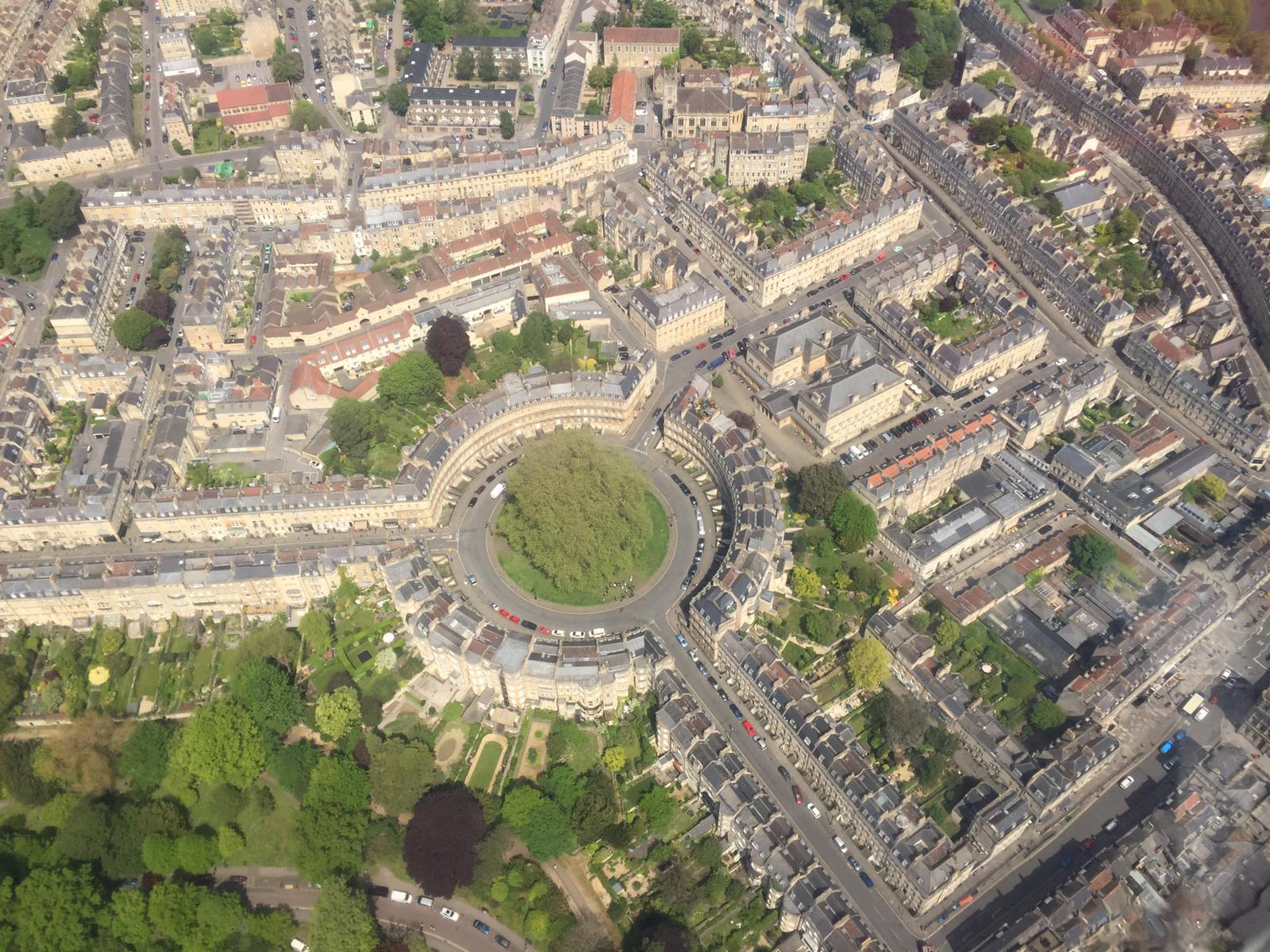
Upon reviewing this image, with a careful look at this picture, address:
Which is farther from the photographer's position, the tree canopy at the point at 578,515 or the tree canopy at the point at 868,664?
the tree canopy at the point at 578,515

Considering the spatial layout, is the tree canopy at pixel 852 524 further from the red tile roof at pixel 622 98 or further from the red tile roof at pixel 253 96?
the red tile roof at pixel 253 96

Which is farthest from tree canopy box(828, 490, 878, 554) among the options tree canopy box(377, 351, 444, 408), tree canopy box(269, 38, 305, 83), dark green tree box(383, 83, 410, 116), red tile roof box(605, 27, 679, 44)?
tree canopy box(269, 38, 305, 83)

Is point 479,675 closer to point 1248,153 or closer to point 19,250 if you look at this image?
point 19,250

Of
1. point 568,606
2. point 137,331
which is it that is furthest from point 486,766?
point 137,331

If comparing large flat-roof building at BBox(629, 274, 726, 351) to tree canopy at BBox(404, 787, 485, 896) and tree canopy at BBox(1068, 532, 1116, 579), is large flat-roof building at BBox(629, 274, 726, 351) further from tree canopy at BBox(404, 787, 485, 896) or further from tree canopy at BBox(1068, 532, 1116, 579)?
tree canopy at BBox(404, 787, 485, 896)

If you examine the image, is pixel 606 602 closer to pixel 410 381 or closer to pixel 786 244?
pixel 410 381

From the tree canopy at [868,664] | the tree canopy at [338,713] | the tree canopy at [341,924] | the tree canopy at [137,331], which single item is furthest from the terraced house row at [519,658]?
the tree canopy at [137,331]
